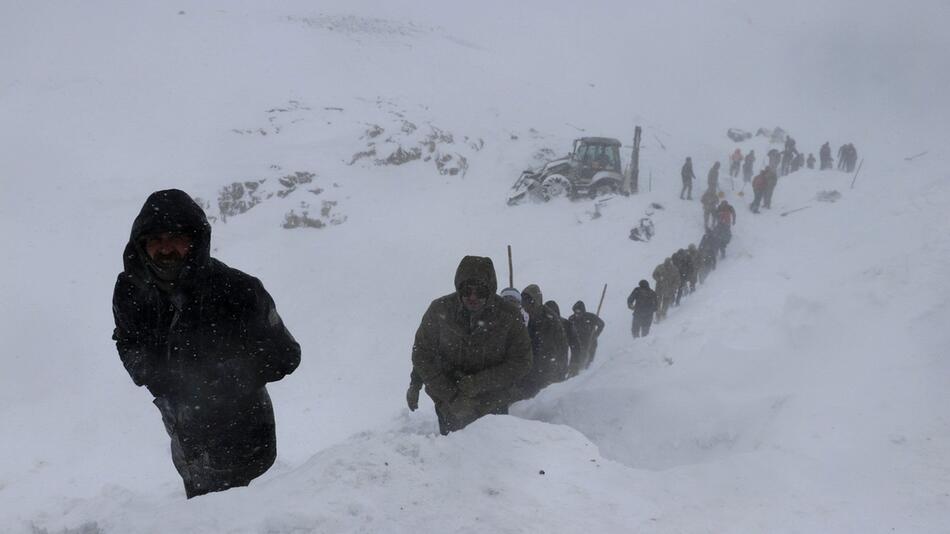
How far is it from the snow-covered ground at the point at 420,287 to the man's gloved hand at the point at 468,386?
61cm

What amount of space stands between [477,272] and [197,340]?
165 cm

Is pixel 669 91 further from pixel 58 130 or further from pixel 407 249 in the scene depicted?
pixel 58 130

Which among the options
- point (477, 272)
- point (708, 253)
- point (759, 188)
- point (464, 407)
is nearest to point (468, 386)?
point (464, 407)

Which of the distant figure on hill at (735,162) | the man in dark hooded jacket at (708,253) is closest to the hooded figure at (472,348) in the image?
the man in dark hooded jacket at (708,253)

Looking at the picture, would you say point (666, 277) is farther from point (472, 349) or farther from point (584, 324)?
point (472, 349)

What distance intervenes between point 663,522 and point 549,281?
41.9 ft

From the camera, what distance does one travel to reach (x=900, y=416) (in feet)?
11.6

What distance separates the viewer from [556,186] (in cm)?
1939

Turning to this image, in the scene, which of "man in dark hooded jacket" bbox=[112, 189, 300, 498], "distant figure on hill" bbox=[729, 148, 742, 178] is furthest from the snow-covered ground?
"distant figure on hill" bbox=[729, 148, 742, 178]

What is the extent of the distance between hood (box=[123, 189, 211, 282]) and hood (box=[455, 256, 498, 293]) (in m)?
1.58

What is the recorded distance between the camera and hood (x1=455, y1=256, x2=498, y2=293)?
11.0ft

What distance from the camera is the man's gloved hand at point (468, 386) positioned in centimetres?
344

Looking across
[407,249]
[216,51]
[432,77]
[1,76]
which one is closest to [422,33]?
[432,77]

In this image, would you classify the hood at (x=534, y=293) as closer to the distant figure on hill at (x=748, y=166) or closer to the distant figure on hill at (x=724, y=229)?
the distant figure on hill at (x=724, y=229)
